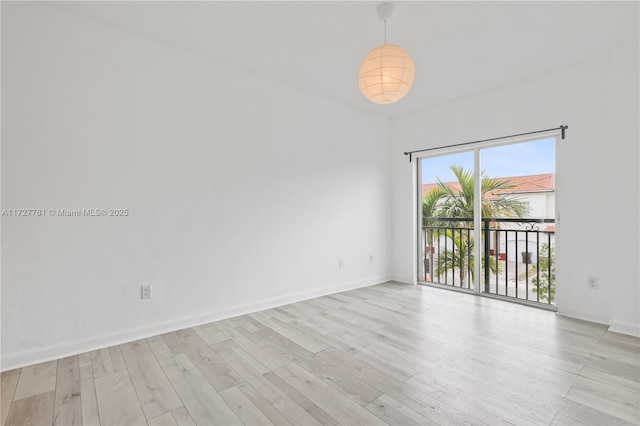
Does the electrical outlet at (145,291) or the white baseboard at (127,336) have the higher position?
the electrical outlet at (145,291)

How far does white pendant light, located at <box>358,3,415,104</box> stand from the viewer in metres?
2.08

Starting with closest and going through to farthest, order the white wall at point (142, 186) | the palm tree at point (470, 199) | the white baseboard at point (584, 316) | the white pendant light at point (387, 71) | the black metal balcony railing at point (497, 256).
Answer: the white pendant light at point (387, 71), the white wall at point (142, 186), the white baseboard at point (584, 316), the black metal balcony railing at point (497, 256), the palm tree at point (470, 199)

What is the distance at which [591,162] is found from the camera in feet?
9.98

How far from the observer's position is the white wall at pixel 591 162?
2.73m

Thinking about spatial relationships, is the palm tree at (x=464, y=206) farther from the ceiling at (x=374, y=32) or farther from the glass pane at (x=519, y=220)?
the ceiling at (x=374, y=32)

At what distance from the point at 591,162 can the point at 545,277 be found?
53.6 inches

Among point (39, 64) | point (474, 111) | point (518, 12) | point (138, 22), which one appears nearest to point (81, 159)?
point (39, 64)

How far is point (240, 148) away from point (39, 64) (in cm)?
163

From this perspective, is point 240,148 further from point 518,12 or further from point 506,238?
point 506,238

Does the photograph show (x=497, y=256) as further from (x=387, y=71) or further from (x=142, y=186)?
(x=142, y=186)

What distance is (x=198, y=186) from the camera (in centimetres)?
298

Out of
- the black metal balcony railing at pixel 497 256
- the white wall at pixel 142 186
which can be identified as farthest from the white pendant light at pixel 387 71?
the black metal balcony railing at pixel 497 256

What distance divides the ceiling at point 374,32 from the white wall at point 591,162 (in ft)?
0.77

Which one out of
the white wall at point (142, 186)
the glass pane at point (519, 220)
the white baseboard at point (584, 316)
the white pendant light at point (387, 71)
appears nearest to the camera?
the white pendant light at point (387, 71)
